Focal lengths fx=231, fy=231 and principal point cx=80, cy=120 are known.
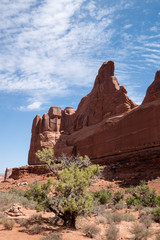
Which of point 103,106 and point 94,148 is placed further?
point 103,106

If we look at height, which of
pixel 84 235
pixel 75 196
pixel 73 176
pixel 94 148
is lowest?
pixel 84 235

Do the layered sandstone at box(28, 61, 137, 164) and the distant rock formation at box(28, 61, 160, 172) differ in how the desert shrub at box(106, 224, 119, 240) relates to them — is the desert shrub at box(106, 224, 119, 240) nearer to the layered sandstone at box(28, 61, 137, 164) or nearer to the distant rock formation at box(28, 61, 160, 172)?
the distant rock formation at box(28, 61, 160, 172)

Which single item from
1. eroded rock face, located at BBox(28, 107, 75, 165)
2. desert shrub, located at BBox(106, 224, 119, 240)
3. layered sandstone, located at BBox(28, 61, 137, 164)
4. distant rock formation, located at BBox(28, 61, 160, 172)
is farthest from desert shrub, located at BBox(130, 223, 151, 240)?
eroded rock face, located at BBox(28, 107, 75, 165)

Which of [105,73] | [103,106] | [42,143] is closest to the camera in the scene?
[103,106]

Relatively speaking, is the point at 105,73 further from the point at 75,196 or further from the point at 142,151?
the point at 75,196

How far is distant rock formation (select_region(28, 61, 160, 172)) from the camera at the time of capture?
26.0m

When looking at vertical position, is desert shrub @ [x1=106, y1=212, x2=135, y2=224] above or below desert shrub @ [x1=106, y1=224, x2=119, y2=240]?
below

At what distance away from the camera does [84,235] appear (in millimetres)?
8172

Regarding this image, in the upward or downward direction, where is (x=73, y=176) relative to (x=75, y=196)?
upward

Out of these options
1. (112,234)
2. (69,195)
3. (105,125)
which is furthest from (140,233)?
(105,125)

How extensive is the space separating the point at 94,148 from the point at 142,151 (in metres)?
10.6

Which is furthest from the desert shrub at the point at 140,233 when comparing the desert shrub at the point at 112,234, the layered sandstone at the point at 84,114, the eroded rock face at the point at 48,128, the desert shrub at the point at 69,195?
the eroded rock face at the point at 48,128

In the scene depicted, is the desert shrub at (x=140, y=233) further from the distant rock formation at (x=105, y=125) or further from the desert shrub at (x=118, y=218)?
the distant rock formation at (x=105, y=125)

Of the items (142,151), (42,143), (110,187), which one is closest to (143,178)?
(110,187)
